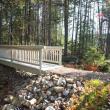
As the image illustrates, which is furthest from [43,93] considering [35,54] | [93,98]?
[35,54]

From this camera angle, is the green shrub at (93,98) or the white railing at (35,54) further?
the white railing at (35,54)

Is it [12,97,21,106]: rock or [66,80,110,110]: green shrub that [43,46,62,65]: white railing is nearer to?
[12,97,21,106]: rock

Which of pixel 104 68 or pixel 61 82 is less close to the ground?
pixel 61 82

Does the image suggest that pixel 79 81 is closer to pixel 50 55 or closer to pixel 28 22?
pixel 50 55

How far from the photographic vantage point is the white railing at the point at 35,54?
9.60 meters

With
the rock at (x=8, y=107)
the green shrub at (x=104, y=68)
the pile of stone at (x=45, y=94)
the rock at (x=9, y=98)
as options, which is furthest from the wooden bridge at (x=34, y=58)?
the green shrub at (x=104, y=68)

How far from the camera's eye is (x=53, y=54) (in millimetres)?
10750

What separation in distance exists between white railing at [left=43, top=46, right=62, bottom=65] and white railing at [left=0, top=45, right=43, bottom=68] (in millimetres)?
721

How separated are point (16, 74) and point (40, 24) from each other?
18.6 metres

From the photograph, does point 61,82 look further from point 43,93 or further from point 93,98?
point 93,98

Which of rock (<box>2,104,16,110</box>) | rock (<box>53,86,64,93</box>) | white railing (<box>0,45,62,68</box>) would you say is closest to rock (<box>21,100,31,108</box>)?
rock (<box>2,104,16,110</box>)

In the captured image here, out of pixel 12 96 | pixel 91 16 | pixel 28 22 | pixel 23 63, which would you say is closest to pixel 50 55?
pixel 23 63

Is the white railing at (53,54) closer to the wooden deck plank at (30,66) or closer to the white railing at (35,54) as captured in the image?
the white railing at (35,54)

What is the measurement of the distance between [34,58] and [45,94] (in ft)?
7.91
